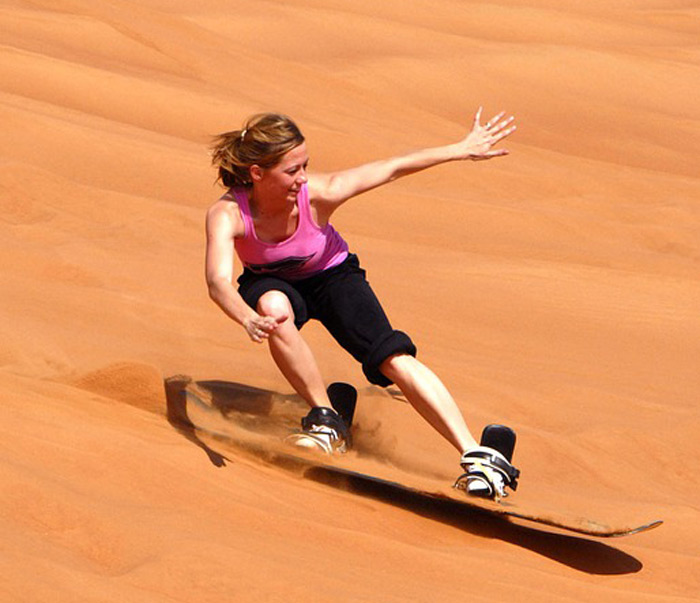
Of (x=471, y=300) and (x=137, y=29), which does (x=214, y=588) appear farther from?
(x=137, y=29)

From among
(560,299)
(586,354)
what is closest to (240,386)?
(586,354)

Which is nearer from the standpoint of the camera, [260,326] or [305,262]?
[260,326]

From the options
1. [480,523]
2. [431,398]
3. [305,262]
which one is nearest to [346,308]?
[305,262]

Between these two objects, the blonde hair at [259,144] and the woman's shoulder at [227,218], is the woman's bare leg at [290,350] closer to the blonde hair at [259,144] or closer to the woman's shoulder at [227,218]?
the woman's shoulder at [227,218]

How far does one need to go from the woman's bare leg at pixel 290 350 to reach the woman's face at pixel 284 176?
14.5 inches

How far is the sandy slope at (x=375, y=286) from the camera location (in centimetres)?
416

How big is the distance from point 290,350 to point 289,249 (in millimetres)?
392

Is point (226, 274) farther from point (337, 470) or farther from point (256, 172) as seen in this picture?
point (337, 470)

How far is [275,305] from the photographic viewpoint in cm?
495

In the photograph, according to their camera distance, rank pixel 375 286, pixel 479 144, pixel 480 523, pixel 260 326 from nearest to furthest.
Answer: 1. pixel 260 326
2. pixel 480 523
3. pixel 479 144
4. pixel 375 286

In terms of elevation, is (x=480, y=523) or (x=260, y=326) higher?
(x=260, y=326)

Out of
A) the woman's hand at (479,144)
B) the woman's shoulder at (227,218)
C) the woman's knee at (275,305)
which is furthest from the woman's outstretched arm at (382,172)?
the woman's knee at (275,305)

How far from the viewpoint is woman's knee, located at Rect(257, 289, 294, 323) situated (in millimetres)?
4941

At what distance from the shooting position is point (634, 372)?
7215 millimetres
